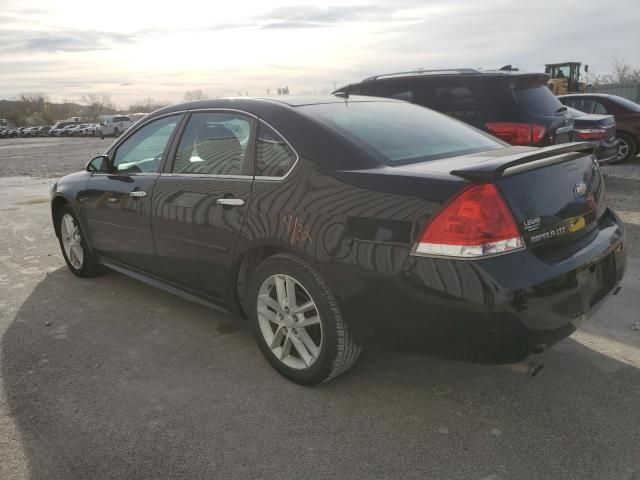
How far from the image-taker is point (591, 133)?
8.58m

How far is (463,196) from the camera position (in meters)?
2.27

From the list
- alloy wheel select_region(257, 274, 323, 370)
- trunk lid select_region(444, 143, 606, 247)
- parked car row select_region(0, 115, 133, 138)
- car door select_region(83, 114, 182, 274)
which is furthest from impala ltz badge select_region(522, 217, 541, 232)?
parked car row select_region(0, 115, 133, 138)

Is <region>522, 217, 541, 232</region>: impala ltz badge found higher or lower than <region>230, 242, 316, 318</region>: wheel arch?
higher

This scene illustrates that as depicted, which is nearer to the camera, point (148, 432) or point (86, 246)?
point (148, 432)

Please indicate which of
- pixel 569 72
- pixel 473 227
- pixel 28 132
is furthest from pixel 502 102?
pixel 28 132

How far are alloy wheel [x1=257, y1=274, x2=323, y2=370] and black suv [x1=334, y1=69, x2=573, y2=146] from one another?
4.19 m

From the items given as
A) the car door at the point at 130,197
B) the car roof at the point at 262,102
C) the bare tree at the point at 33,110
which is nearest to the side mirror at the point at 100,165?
the car door at the point at 130,197

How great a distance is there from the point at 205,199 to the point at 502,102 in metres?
4.20

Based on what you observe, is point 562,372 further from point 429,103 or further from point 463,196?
point 429,103

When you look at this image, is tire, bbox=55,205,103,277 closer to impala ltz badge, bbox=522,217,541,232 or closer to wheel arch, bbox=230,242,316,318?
wheel arch, bbox=230,242,316,318

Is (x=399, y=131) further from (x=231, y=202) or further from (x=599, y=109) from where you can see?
(x=599, y=109)

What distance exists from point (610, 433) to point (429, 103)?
4899mm

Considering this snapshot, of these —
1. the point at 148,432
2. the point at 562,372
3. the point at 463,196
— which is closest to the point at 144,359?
the point at 148,432

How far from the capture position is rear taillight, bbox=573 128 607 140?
8516 mm
